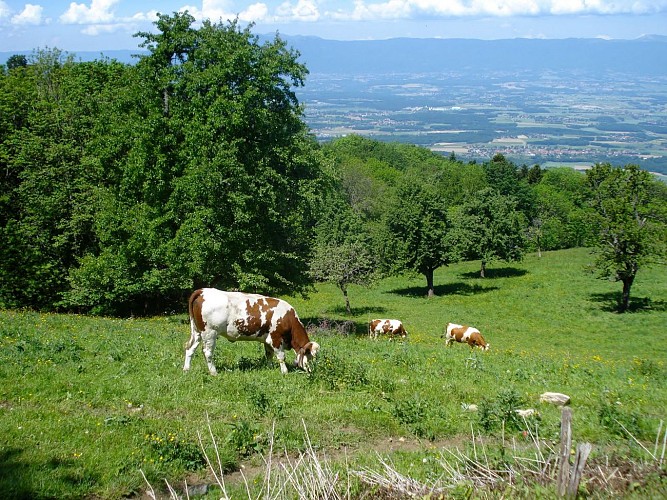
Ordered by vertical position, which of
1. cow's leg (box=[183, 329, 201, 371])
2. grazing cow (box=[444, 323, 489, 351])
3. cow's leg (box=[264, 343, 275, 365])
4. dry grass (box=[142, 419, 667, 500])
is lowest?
grazing cow (box=[444, 323, 489, 351])

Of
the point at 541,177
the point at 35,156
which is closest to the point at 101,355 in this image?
the point at 35,156

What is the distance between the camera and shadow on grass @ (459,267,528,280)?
2394 inches

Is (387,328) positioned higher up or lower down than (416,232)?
lower down

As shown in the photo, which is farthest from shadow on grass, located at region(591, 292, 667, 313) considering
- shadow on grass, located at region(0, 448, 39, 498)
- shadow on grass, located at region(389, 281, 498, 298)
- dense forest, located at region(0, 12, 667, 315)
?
shadow on grass, located at region(0, 448, 39, 498)

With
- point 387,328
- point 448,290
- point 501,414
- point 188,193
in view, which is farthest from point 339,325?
point 448,290

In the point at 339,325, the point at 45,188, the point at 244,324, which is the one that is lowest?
the point at 339,325

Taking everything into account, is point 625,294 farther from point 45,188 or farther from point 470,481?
point 470,481

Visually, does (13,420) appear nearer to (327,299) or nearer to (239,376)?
(239,376)

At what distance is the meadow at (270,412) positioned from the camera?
26.8 ft

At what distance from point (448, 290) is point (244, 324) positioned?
4272 cm

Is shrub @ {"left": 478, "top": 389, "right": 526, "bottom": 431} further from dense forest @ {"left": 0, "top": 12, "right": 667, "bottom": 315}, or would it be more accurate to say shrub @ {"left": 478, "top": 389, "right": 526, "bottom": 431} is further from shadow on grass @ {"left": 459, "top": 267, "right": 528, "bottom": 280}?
shadow on grass @ {"left": 459, "top": 267, "right": 528, "bottom": 280}

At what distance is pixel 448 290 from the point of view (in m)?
55.1

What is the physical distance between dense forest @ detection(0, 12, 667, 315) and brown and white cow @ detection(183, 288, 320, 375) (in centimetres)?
641

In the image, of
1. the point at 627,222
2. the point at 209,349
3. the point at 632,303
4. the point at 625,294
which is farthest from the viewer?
the point at 632,303
